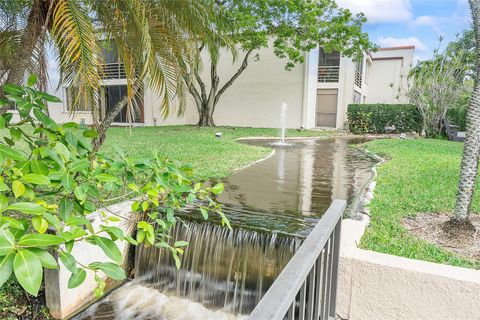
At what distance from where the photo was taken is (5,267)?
1311mm

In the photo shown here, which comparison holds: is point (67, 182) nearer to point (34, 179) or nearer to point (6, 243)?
point (34, 179)

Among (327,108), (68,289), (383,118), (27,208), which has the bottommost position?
(68,289)

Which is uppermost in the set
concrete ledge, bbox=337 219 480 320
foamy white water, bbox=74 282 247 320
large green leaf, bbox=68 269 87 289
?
large green leaf, bbox=68 269 87 289

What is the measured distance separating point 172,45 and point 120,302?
11.4 feet

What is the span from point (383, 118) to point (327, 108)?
3.75 meters

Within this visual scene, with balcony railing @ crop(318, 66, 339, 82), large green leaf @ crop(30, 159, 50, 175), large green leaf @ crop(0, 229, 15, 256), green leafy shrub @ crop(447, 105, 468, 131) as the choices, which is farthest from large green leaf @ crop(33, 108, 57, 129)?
green leafy shrub @ crop(447, 105, 468, 131)

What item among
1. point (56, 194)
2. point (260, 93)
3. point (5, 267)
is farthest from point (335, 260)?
point (260, 93)

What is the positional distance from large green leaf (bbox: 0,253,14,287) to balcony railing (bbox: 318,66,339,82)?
2367 centimetres

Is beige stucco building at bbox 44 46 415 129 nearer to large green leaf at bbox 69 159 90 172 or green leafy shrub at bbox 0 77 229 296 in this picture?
green leafy shrub at bbox 0 77 229 296

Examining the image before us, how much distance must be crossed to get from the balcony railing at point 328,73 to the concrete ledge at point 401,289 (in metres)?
21.2

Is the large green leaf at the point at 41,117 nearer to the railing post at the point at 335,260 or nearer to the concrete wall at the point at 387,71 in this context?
the railing post at the point at 335,260

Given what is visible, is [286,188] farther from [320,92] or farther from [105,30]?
[320,92]

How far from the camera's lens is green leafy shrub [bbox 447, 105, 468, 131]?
69.3 feet

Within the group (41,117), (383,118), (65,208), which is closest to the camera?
(65,208)
